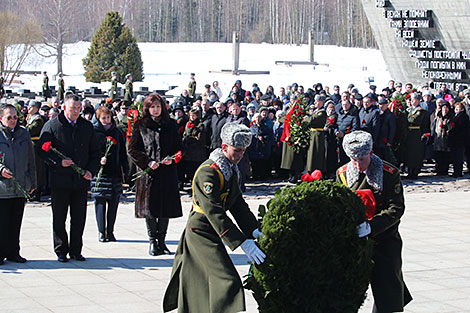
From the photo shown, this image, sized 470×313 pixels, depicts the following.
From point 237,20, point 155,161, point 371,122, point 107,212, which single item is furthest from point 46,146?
point 237,20

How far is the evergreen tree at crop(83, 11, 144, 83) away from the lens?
4628cm

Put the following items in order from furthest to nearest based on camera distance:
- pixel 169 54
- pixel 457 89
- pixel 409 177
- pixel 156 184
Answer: pixel 169 54
pixel 457 89
pixel 409 177
pixel 156 184

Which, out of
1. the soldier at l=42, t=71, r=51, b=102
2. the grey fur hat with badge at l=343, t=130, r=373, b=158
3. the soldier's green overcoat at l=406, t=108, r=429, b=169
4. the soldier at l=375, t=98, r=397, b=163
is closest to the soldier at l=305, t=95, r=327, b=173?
the soldier at l=375, t=98, r=397, b=163

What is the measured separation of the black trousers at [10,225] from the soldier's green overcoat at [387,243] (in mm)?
4569

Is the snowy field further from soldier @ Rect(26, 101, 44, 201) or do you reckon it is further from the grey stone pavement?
the grey stone pavement

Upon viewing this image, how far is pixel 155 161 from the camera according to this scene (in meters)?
9.45

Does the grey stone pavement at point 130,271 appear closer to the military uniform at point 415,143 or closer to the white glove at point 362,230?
the white glove at point 362,230

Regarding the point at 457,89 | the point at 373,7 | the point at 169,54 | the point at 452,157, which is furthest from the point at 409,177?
the point at 169,54

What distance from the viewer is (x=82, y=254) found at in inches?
383

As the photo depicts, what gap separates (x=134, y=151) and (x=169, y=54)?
65.8 metres

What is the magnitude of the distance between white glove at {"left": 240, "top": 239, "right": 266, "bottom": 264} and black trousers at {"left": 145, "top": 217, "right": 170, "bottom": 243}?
399 cm

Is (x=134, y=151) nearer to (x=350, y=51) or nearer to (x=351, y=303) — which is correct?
(x=351, y=303)

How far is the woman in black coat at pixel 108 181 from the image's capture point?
1042 centimetres

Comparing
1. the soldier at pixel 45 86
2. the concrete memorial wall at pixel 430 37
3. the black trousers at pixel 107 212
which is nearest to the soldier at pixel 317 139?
Result: the black trousers at pixel 107 212
